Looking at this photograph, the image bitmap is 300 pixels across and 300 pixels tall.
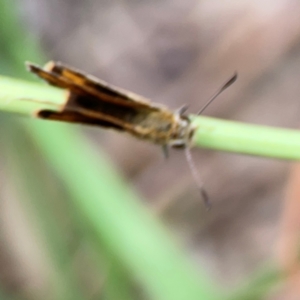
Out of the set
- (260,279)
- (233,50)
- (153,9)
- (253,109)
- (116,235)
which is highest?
(153,9)

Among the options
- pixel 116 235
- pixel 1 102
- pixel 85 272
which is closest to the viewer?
pixel 1 102

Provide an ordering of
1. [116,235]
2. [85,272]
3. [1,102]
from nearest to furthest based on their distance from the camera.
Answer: [1,102]
[116,235]
[85,272]

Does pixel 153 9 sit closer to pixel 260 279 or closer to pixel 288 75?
pixel 288 75

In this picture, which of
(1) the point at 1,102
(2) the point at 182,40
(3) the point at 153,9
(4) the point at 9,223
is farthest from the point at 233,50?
(1) the point at 1,102

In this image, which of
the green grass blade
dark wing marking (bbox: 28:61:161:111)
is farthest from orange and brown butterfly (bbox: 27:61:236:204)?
the green grass blade

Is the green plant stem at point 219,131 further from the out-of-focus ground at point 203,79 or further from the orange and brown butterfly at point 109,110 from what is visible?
the out-of-focus ground at point 203,79

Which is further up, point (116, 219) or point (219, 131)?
point (116, 219)

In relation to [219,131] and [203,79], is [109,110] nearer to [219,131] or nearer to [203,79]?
[219,131]

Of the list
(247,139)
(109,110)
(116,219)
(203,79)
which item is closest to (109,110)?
(109,110)
